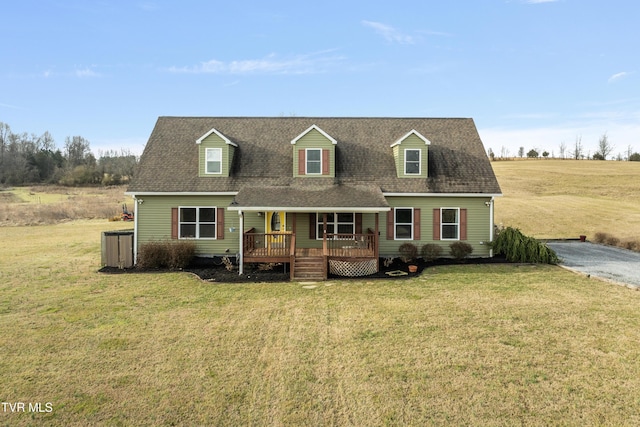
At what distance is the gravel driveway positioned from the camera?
13.3 metres

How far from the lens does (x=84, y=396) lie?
18.2ft

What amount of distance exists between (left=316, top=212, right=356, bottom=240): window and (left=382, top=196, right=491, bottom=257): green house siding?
1445 millimetres

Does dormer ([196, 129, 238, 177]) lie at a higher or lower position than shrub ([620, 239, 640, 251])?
higher

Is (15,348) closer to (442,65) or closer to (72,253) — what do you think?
(72,253)

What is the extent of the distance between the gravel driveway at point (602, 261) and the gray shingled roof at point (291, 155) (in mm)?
4762

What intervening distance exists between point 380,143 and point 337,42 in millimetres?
6646

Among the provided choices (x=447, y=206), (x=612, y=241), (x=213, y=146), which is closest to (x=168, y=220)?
(x=213, y=146)

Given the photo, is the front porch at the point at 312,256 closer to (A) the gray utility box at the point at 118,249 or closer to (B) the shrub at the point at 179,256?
(B) the shrub at the point at 179,256

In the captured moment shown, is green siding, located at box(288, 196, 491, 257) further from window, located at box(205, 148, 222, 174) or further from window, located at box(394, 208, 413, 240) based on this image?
window, located at box(205, 148, 222, 174)

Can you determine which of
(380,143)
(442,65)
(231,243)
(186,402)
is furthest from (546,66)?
(186,402)

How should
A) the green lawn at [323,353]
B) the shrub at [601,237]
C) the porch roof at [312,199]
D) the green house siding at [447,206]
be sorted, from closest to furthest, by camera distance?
the green lawn at [323,353] < the porch roof at [312,199] < the green house siding at [447,206] < the shrub at [601,237]

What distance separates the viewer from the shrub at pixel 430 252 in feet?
53.1

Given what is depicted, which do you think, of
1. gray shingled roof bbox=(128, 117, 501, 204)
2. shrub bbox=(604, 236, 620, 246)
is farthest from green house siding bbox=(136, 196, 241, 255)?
shrub bbox=(604, 236, 620, 246)

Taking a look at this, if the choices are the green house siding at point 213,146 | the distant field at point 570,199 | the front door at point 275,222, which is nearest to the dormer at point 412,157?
the front door at point 275,222
